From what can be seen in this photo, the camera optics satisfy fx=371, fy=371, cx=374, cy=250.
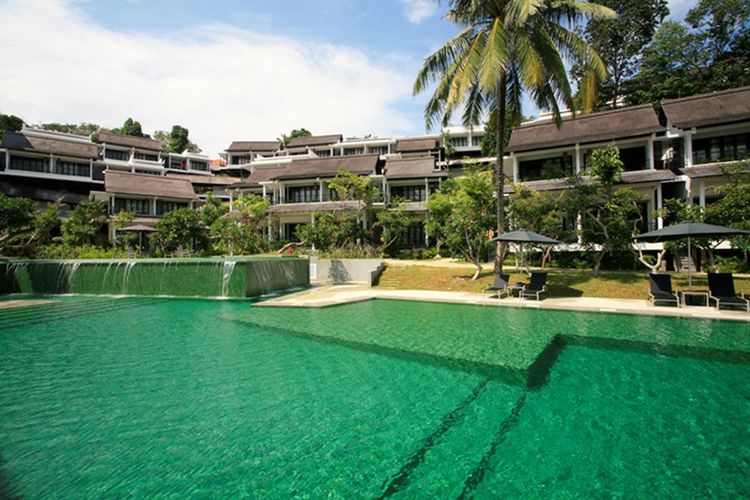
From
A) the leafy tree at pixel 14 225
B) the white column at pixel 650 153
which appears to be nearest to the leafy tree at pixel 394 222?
the white column at pixel 650 153

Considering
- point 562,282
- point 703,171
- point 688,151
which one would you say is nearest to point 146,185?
point 562,282

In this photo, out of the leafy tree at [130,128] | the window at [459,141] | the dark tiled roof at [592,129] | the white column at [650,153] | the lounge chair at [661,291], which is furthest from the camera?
the leafy tree at [130,128]

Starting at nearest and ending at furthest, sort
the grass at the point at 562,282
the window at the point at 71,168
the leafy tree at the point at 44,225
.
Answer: the grass at the point at 562,282 → the leafy tree at the point at 44,225 → the window at the point at 71,168

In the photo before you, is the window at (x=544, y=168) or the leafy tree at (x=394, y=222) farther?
the leafy tree at (x=394, y=222)

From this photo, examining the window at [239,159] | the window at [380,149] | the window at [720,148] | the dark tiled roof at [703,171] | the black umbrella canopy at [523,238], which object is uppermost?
the window at [239,159]

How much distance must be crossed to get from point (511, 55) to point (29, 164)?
46.6m

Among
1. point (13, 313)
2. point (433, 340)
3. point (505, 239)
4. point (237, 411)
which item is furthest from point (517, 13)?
point (13, 313)

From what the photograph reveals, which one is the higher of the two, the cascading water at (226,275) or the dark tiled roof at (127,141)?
the dark tiled roof at (127,141)

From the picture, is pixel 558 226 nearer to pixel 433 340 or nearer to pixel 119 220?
pixel 433 340

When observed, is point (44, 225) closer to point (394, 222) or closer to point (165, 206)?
point (165, 206)

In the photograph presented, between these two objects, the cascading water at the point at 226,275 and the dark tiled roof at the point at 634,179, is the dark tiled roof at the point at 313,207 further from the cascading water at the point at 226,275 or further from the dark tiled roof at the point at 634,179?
the cascading water at the point at 226,275

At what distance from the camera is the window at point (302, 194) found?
29789 millimetres

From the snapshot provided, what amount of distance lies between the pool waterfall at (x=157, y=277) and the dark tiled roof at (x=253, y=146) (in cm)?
4195

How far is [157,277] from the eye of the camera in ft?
51.0
